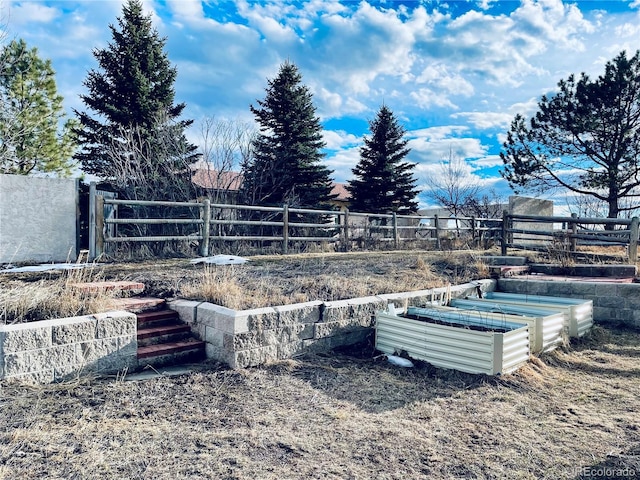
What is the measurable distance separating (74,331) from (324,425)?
198 centimetres

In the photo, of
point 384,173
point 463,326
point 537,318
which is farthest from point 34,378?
point 384,173

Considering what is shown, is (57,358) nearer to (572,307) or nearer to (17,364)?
(17,364)

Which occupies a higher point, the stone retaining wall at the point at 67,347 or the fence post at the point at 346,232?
the fence post at the point at 346,232

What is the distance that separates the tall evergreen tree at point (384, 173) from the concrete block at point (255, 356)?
1763 centimetres

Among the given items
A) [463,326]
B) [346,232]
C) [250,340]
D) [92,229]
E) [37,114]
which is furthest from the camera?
[37,114]

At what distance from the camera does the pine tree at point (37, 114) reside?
1639cm

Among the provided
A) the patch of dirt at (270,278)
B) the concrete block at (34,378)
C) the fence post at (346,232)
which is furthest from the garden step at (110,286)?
the fence post at (346,232)

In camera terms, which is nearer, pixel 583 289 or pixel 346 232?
pixel 583 289

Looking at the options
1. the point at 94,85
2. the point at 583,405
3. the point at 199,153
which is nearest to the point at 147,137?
the point at 199,153

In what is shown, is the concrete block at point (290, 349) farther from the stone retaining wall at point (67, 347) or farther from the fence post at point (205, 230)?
the fence post at point (205, 230)

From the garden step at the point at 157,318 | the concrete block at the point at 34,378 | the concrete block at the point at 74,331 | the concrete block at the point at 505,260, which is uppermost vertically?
the concrete block at the point at 505,260

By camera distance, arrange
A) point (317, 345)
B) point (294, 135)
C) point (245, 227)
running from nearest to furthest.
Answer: point (317, 345)
point (245, 227)
point (294, 135)

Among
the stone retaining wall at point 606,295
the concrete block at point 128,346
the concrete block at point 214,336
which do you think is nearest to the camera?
the concrete block at point 128,346

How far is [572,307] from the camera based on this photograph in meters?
4.80
